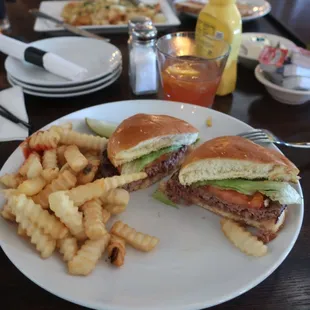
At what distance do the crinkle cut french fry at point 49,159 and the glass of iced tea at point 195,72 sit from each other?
0.89m

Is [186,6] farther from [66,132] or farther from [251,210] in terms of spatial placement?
[251,210]

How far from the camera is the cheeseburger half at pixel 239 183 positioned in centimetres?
144

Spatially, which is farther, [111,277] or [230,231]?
[230,231]

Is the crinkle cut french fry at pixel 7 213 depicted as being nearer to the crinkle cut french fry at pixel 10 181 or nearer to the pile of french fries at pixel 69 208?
the pile of french fries at pixel 69 208

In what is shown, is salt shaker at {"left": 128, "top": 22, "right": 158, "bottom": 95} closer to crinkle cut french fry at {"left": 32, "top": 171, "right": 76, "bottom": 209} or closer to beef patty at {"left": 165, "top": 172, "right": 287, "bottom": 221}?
beef patty at {"left": 165, "top": 172, "right": 287, "bottom": 221}

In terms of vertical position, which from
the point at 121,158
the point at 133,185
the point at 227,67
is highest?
the point at 227,67

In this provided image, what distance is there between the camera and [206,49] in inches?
87.7

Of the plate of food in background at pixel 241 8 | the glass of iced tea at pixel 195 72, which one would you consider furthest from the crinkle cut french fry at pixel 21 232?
the plate of food in background at pixel 241 8

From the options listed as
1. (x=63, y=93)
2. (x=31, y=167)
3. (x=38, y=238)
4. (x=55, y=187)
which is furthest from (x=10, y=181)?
(x=63, y=93)

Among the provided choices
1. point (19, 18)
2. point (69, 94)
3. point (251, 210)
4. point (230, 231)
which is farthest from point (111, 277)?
point (19, 18)

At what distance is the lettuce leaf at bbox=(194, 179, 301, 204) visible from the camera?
4.64 feet

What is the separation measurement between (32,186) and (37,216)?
17 centimetres

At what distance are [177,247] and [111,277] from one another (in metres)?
0.29

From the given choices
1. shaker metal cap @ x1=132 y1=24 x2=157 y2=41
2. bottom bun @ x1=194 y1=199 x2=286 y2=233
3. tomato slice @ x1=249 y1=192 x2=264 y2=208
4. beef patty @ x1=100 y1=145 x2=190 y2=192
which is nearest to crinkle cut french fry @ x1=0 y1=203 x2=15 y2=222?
beef patty @ x1=100 y1=145 x2=190 y2=192
